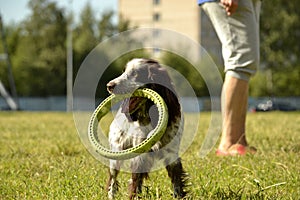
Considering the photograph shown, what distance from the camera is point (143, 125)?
2961 millimetres

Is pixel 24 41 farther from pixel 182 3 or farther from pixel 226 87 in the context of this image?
pixel 226 87

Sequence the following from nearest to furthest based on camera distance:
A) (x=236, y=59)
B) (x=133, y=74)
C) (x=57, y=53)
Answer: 1. (x=133, y=74)
2. (x=236, y=59)
3. (x=57, y=53)

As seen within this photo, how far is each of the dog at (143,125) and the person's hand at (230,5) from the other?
5.84 ft

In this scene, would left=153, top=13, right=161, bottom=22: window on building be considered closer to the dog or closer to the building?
the building

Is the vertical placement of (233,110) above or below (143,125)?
below

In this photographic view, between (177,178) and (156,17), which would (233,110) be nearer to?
(177,178)

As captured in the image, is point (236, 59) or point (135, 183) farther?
point (236, 59)

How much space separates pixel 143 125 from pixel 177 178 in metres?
0.38

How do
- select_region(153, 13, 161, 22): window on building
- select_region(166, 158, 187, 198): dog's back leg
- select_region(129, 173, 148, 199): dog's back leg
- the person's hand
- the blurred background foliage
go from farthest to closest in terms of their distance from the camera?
1. select_region(153, 13, 161, 22): window on building
2. the blurred background foliage
3. the person's hand
4. select_region(166, 158, 187, 198): dog's back leg
5. select_region(129, 173, 148, 199): dog's back leg

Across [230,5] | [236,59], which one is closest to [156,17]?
[236,59]

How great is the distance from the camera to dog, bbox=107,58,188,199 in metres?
2.92

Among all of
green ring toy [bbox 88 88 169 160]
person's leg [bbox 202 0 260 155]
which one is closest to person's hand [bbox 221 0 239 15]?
person's leg [bbox 202 0 260 155]

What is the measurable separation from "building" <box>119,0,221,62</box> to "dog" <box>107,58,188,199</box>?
55569 mm

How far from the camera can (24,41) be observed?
1695 inches
